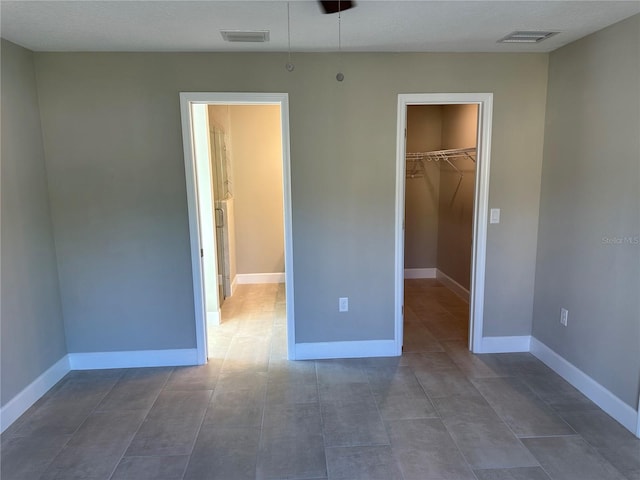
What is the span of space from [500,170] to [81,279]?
3.40 metres

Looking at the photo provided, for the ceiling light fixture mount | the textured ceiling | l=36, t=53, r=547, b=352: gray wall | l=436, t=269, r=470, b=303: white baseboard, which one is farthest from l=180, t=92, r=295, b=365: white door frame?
l=436, t=269, r=470, b=303: white baseboard

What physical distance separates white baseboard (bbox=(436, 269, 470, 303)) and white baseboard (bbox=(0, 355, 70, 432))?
410cm

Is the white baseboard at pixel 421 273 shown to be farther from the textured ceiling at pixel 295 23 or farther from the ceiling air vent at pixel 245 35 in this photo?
the ceiling air vent at pixel 245 35

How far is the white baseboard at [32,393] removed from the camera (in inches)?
98.1

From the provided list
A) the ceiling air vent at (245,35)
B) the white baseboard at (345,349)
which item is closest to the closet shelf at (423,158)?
the white baseboard at (345,349)

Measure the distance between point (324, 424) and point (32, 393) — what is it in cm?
201

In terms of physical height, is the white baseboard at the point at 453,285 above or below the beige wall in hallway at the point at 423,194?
below

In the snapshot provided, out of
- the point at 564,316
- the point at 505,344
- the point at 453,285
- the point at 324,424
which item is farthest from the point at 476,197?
the point at 453,285

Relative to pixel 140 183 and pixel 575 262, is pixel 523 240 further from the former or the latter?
pixel 140 183

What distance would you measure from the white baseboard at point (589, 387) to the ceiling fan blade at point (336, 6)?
2800mm

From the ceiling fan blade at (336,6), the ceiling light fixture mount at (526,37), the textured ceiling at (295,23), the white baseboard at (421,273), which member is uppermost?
the ceiling light fixture mount at (526,37)

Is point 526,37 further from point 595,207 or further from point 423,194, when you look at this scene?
point 423,194

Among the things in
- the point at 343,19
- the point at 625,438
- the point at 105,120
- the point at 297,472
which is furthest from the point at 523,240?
the point at 105,120

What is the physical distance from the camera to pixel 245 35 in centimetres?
257
